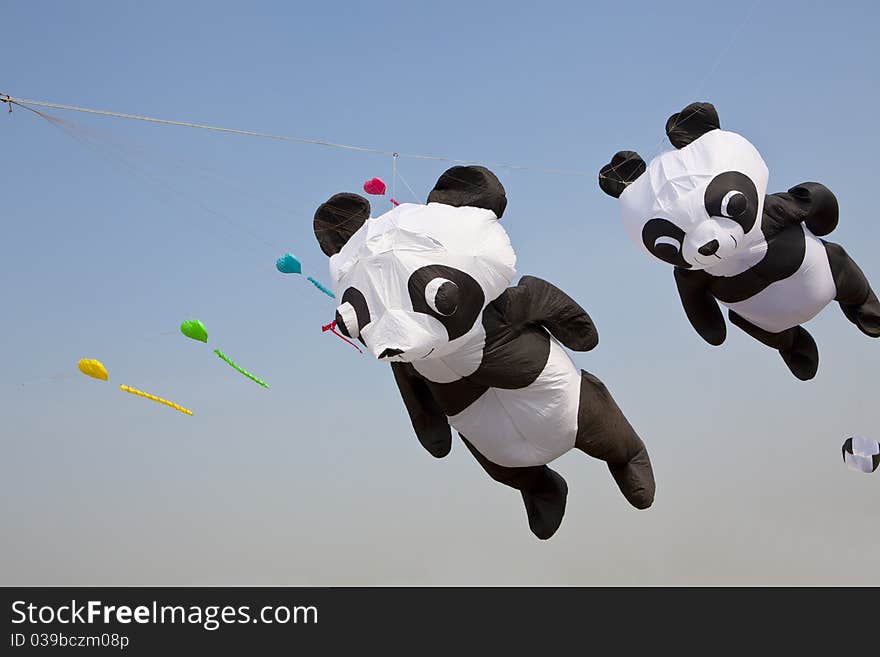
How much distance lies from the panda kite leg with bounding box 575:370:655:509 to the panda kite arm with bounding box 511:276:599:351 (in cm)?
28

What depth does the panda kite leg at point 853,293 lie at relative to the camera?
559 cm

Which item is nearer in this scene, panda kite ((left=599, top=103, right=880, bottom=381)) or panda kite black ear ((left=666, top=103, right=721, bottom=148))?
panda kite ((left=599, top=103, right=880, bottom=381))

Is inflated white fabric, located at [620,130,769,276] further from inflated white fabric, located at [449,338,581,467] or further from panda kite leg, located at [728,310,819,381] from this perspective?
panda kite leg, located at [728,310,819,381]

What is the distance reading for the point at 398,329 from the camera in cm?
393

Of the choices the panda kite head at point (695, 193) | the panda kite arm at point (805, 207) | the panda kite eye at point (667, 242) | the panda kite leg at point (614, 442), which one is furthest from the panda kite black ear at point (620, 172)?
the panda kite leg at point (614, 442)

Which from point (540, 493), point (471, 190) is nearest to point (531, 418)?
point (540, 493)

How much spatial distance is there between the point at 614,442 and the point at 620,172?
1.36 metres

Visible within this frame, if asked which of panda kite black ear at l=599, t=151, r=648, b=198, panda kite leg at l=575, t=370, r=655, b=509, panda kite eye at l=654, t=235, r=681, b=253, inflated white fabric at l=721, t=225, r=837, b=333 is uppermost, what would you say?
panda kite black ear at l=599, t=151, r=648, b=198

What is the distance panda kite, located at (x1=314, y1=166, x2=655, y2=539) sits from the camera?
13.2 ft

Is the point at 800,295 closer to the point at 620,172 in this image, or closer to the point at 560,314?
the point at 620,172

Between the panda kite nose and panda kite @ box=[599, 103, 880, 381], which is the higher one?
panda kite @ box=[599, 103, 880, 381]

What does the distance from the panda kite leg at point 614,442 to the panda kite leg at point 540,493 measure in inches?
12.3

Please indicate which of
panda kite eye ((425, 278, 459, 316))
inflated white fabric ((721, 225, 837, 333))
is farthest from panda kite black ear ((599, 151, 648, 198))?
panda kite eye ((425, 278, 459, 316))

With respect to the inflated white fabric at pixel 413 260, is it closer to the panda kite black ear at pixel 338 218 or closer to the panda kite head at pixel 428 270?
the panda kite head at pixel 428 270
